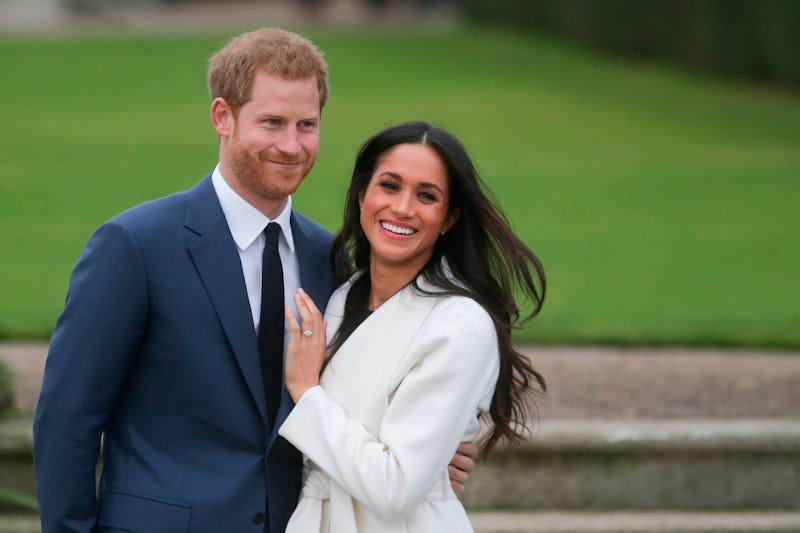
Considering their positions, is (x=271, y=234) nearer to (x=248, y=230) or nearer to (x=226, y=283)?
(x=248, y=230)

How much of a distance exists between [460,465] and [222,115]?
115cm

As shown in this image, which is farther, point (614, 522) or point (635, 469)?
point (635, 469)

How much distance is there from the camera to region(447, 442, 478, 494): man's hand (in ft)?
11.8

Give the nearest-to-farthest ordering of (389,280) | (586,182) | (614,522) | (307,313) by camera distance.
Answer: (307,313) < (389,280) < (614,522) < (586,182)

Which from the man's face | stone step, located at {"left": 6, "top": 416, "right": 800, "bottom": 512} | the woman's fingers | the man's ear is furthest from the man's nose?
stone step, located at {"left": 6, "top": 416, "right": 800, "bottom": 512}

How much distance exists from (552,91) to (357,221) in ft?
53.7

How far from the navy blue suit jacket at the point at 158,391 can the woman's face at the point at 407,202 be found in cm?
39

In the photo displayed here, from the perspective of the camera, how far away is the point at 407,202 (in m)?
3.33

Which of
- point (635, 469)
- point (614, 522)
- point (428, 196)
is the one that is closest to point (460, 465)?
point (428, 196)

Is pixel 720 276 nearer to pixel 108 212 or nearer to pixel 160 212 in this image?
pixel 108 212

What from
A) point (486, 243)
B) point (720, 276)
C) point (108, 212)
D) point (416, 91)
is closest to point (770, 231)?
point (720, 276)

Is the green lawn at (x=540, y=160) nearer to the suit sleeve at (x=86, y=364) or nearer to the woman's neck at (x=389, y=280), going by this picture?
the woman's neck at (x=389, y=280)

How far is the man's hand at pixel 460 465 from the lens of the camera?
3.59 metres

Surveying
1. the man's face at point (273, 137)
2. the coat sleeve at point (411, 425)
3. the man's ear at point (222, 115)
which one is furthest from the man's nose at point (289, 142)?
the coat sleeve at point (411, 425)
